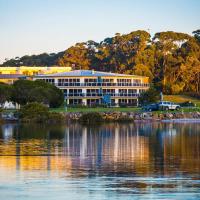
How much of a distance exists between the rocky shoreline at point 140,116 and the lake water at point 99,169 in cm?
3218

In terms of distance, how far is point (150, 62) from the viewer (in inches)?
Answer: 5226

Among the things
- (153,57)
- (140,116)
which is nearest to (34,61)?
(153,57)

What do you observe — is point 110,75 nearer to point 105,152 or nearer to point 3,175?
point 105,152

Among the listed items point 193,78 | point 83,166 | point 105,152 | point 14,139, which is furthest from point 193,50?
point 83,166

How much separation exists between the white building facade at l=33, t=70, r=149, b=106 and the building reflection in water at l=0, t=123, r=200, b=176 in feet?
191

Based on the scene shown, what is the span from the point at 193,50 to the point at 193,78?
7.02 m

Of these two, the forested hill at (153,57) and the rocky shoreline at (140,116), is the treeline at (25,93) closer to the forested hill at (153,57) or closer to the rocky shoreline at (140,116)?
the rocky shoreline at (140,116)

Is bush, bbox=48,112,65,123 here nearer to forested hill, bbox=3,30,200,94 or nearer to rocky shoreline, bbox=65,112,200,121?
rocky shoreline, bbox=65,112,200,121

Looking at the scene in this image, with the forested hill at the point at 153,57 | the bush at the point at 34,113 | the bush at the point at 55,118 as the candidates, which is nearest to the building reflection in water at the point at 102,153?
the bush at the point at 34,113

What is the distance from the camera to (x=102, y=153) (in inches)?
1602

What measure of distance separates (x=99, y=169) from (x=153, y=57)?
102 m

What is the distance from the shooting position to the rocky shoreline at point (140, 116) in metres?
83.9

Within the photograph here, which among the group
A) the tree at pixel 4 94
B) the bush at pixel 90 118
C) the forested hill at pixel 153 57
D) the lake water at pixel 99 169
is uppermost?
the forested hill at pixel 153 57

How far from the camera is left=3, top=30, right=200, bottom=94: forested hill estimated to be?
129m
